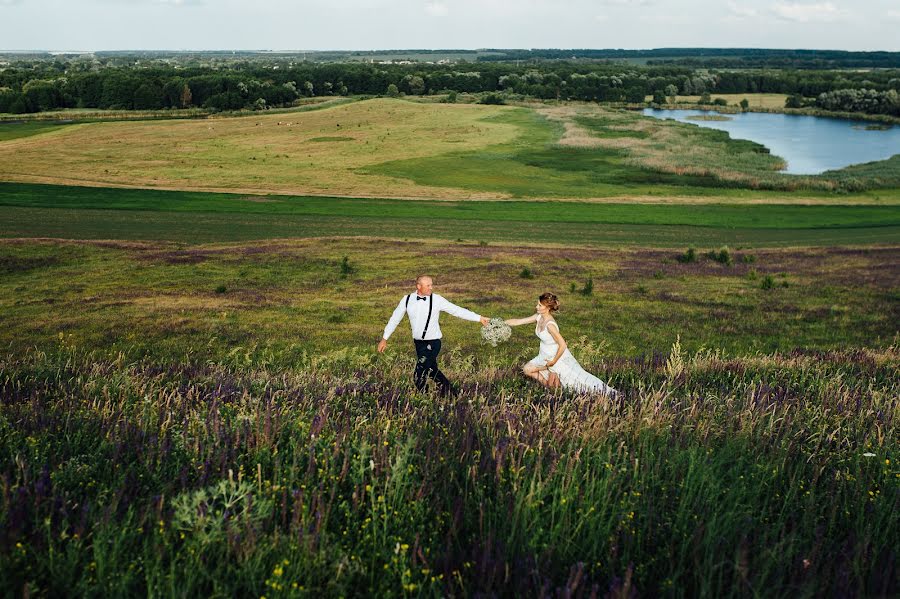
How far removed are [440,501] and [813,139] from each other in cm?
16367

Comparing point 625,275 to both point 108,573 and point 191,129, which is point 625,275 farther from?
point 191,129

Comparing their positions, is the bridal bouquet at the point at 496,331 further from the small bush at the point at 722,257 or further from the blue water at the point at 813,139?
the blue water at the point at 813,139

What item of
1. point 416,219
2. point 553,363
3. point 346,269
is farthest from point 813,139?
point 553,363

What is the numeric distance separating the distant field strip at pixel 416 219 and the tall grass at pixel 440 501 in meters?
47.2

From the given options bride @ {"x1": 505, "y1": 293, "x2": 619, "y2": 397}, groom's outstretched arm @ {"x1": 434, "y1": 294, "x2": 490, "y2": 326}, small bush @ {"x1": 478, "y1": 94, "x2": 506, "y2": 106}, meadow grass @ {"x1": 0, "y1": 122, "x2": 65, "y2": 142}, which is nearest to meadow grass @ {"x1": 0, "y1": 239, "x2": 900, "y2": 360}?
groom's outstretched arm @ {"x1": 434, "y1": 294, "x2": 490, "y2": 326}

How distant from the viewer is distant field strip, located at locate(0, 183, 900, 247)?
2115 inches

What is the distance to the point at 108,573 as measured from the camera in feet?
11.8

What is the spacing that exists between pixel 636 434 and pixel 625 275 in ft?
109

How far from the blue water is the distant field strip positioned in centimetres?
4215

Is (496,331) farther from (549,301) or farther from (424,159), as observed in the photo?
(424,159)

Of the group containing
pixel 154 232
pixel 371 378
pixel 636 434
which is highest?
pixel 636 434

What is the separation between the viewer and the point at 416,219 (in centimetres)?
6231

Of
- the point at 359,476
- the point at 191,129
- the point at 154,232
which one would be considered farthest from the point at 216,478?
the point at 191,129

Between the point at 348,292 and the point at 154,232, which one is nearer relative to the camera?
the point at 348,292
